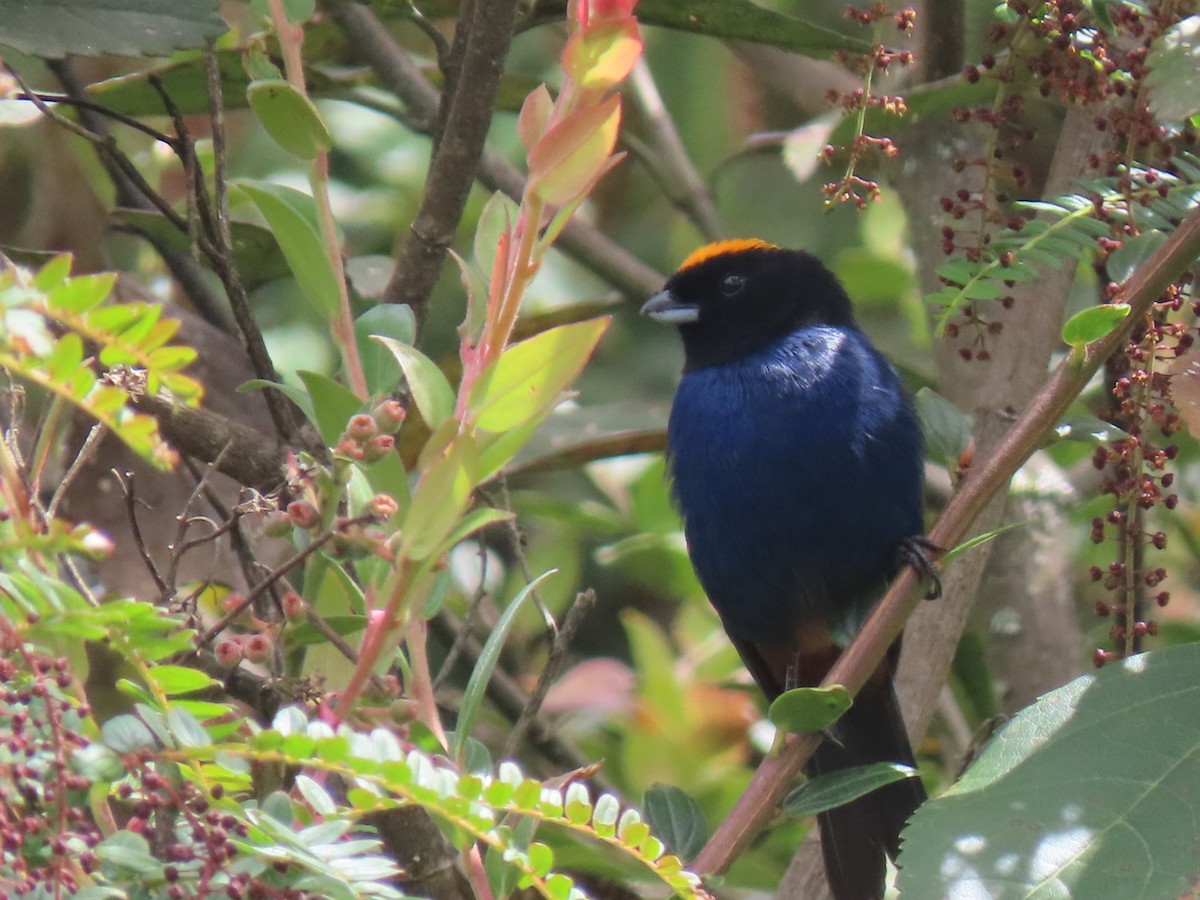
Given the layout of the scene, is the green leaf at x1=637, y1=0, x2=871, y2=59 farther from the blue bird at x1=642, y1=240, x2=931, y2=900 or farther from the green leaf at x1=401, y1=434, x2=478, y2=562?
the green leaf at x1=401, y1=434, x2=478, y2=562

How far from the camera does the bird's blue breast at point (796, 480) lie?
10.9 ft

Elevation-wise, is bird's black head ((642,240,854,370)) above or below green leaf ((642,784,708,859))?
above

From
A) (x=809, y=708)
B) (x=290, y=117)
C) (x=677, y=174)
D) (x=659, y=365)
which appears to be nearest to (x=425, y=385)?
(x=290, y=117)

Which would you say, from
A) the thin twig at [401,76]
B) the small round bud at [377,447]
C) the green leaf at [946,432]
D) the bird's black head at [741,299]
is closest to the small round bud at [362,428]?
the small round bud at [377,447]

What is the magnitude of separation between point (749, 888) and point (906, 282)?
206 cm

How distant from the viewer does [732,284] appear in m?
3.89

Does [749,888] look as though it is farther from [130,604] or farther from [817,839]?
[130,604]

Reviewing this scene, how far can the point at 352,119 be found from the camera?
560 centimetres

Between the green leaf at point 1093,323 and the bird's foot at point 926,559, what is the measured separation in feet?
1.09

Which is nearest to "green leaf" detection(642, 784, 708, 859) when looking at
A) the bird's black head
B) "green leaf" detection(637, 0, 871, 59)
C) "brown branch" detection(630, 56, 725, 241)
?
"green leaf" detection(637, 0, 871, 59)

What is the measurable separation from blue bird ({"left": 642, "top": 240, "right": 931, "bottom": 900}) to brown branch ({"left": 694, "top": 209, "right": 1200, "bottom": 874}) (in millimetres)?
1200

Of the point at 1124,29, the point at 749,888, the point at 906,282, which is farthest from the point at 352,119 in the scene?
the point at 1124,29

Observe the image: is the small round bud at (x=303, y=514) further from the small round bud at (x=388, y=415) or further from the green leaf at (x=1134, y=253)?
the green leaf at (x=1134, y=253)

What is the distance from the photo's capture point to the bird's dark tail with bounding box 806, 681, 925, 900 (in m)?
2.69
